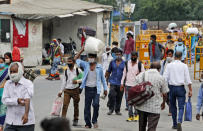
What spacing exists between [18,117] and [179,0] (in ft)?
161

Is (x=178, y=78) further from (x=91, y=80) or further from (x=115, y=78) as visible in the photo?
(x=115, y=78)

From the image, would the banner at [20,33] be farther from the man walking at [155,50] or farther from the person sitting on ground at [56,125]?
the person sitting on ground at [56,125]

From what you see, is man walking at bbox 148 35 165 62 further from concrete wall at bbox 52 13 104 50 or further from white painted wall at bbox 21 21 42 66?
concrete wall at bbox 52 13 104 50

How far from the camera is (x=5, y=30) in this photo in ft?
66.7

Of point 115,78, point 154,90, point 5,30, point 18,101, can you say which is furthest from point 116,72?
point 5,30

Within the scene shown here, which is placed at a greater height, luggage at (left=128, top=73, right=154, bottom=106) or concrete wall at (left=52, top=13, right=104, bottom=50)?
concrete wall at (left=52, top=13, right=104, bottom=50)

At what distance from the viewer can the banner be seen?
814 inches

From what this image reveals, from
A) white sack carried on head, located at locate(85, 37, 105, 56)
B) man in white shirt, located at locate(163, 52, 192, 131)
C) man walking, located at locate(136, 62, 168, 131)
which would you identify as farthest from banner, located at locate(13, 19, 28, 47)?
man walking, located at locate(136, 62, 168, 131)

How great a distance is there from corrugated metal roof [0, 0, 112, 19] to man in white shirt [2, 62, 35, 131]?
14.5 meters

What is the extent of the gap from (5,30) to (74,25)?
6.51m

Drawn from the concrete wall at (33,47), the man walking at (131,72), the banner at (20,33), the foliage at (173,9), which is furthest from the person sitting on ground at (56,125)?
the foliage at (173,9)

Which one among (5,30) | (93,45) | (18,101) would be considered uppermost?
(5,30)

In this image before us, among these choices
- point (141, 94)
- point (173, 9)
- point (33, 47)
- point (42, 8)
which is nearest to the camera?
point (141, 94)

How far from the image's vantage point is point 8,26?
66.9ft
